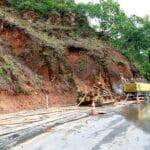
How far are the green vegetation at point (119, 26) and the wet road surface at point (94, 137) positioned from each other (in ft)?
117

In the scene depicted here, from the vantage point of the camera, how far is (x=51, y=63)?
4178cm

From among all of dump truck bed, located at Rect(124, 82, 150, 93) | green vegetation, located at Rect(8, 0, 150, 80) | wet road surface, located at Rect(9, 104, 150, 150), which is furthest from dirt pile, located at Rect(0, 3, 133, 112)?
wet road surface, located at Rect(9, 104, 150, 150)

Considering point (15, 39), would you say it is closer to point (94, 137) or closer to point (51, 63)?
point (51, 63)

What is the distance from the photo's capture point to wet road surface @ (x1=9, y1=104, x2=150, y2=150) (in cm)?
1485

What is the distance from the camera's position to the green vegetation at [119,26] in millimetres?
63062

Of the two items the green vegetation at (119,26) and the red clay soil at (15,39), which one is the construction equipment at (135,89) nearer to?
the green vegetation at (119,26)

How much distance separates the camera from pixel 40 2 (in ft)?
181

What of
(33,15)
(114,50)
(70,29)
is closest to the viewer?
(33,15)

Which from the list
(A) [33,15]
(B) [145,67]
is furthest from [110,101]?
(B) [145,67]

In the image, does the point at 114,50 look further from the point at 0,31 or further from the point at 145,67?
the point at 0,31

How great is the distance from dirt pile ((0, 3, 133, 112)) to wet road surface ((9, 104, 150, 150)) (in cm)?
952

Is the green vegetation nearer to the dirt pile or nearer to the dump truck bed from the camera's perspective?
the dirt pile

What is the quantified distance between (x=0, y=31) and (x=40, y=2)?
14454 mm

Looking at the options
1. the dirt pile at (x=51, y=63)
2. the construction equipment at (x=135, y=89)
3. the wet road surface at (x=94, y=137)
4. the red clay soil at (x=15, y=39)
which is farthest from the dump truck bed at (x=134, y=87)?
the wet road surface at (x=94, y=137)
